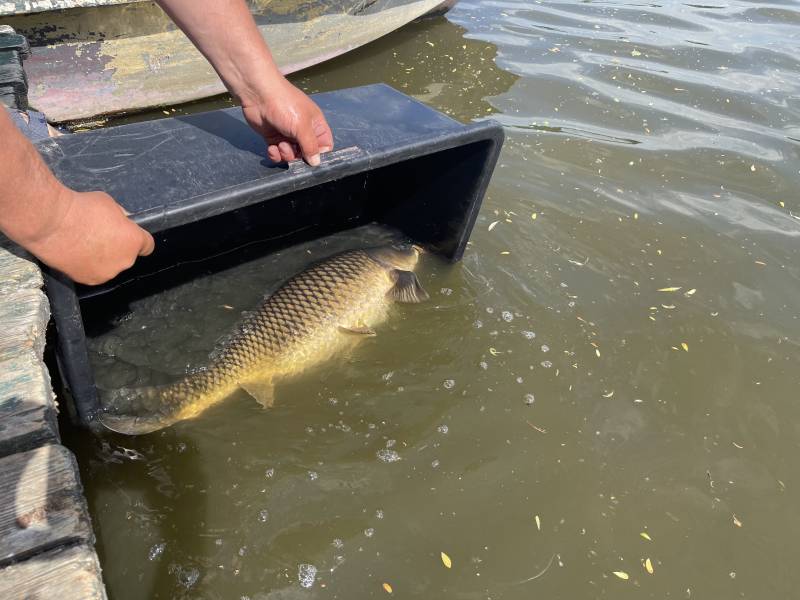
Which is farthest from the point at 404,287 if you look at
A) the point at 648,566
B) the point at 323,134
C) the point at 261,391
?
the point at 648,566

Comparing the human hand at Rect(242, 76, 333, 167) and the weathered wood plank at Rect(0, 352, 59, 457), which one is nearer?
the weathered wood plank at Rect(0, 352, 59, 457)

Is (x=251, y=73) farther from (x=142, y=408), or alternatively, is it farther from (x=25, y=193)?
(x=142, y=408)

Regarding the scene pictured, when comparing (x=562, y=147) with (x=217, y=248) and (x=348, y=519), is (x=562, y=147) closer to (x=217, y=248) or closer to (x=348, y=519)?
(x=217, y=248)

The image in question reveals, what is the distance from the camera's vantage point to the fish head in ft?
9.88

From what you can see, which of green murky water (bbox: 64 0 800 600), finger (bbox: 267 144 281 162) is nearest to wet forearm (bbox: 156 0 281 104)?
finger (bbox: 267 144 281 162)

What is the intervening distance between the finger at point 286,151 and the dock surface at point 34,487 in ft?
3.12

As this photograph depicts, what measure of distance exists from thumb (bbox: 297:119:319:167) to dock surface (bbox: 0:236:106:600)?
96 centimetres

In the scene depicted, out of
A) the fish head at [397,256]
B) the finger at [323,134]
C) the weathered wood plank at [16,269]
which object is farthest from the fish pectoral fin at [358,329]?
the weathered wood plank at [16,269]

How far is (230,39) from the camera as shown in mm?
1941

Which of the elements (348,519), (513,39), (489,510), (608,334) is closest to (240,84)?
(348,519)

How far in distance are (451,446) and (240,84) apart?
1.54 meters

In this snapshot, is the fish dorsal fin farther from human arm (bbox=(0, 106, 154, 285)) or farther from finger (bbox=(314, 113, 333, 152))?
human arm (bbox=(0, 106, 154, 285))

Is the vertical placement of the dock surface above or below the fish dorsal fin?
above

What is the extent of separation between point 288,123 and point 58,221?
85 centimetres
